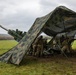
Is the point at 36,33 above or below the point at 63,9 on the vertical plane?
below

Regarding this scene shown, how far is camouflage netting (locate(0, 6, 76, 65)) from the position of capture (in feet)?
44.5

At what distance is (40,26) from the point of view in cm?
1436

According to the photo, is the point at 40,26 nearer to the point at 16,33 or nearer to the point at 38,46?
the point at 38,46

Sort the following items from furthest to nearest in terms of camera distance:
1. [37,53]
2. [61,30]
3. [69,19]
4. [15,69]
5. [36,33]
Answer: [61,30], [37,53], [69,19], [36,33], [15,69]

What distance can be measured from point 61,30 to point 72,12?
11.5 feet

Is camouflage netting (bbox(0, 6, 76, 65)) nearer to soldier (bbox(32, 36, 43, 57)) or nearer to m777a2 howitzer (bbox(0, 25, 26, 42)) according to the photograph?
soldier (bbox(32, 36, 43, 57))

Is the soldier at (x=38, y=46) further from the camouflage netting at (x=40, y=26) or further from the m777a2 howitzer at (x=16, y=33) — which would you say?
the m777a2 howitzer at (x=16, y=33)

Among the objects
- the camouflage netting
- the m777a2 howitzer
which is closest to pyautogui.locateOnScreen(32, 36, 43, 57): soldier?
the camouflage netting

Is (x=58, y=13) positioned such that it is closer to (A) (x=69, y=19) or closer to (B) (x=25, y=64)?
(A) (x=69, y=19)

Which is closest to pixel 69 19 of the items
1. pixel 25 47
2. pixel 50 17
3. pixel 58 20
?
pixel 58 20

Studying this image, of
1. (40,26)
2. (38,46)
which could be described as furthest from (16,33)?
(40,26)

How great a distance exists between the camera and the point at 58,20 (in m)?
15.6

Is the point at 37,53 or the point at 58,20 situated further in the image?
the point at 37,53

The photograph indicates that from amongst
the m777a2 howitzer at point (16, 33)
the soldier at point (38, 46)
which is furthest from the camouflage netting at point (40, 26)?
the m777a2 howitzer at point (16, 33)
